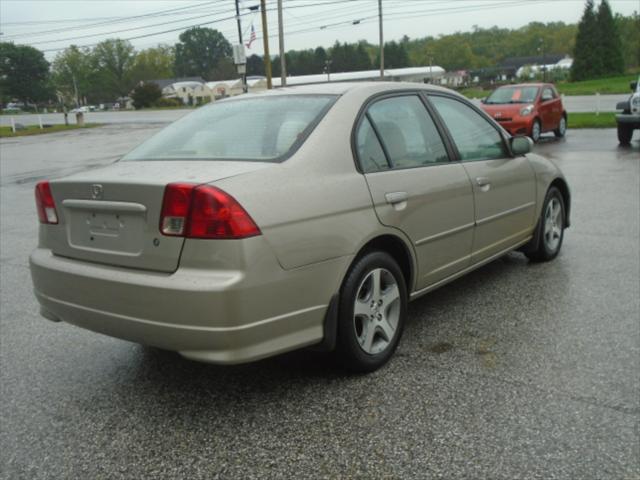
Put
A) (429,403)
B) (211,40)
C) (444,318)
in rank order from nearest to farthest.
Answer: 1. (429,403)
2. (444,318)
3. (211,40)

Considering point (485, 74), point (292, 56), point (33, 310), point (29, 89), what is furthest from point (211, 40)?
point (33, 310)

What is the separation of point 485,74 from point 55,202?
462 feet

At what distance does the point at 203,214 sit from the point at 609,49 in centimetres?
8393

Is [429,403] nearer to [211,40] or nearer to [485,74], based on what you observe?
[485,74]

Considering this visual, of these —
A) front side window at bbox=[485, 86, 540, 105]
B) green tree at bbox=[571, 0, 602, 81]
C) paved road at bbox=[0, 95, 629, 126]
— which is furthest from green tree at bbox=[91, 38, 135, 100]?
front side window at bbox=[485, 86, 540, 105]

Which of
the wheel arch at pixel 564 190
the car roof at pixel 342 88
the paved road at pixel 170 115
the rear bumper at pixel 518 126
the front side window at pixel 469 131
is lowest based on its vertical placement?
the paved road at pixel 170 115

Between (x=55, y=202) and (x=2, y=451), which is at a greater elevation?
(x=55, y=202)

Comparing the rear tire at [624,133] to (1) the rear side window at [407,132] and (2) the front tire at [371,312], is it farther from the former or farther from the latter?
(2) the front tire at [371,312]

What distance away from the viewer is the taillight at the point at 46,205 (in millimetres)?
3521

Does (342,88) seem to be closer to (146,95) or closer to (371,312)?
(371,312)

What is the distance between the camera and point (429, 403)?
129 inches

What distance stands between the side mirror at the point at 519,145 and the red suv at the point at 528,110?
1328cm

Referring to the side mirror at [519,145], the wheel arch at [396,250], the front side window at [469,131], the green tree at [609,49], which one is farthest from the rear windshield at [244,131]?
the green tree at [609,49]

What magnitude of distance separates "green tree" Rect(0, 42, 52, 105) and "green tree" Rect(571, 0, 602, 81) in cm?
9671
